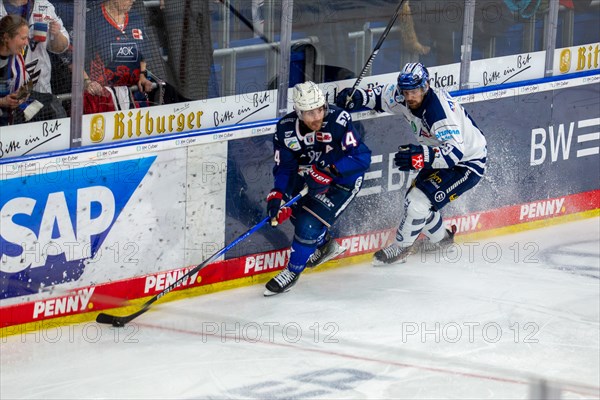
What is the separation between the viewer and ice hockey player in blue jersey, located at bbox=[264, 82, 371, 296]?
6.79 m

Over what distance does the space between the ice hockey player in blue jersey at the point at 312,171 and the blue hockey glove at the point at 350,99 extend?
357 millimetres

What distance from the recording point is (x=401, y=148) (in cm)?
696

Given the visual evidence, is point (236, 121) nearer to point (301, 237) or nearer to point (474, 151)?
point (301, 237)

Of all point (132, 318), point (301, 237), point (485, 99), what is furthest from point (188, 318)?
point (485, 99)

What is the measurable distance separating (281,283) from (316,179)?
615 mm

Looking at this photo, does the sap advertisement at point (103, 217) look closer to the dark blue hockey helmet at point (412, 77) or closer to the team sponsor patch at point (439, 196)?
the dark blue hockey helmet at point (412, 77)

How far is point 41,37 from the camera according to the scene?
20.1 ft

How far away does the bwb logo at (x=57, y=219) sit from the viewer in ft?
20.2

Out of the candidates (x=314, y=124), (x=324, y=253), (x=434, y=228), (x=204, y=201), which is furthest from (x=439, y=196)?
(x=204, y=201)

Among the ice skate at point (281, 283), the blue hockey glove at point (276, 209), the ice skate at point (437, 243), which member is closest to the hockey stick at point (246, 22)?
the blue hockey glove at point (276, 209)

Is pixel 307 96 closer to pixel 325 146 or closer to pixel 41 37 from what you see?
pixel 325 146

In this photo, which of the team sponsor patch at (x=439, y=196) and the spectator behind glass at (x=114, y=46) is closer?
the spectator behind glass at (x=114, y=46)

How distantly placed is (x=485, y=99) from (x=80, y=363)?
3.29 m

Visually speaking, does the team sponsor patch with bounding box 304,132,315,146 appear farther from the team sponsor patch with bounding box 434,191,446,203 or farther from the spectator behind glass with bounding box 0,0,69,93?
the spectator behind glass with bounding box 0,0,69,93
